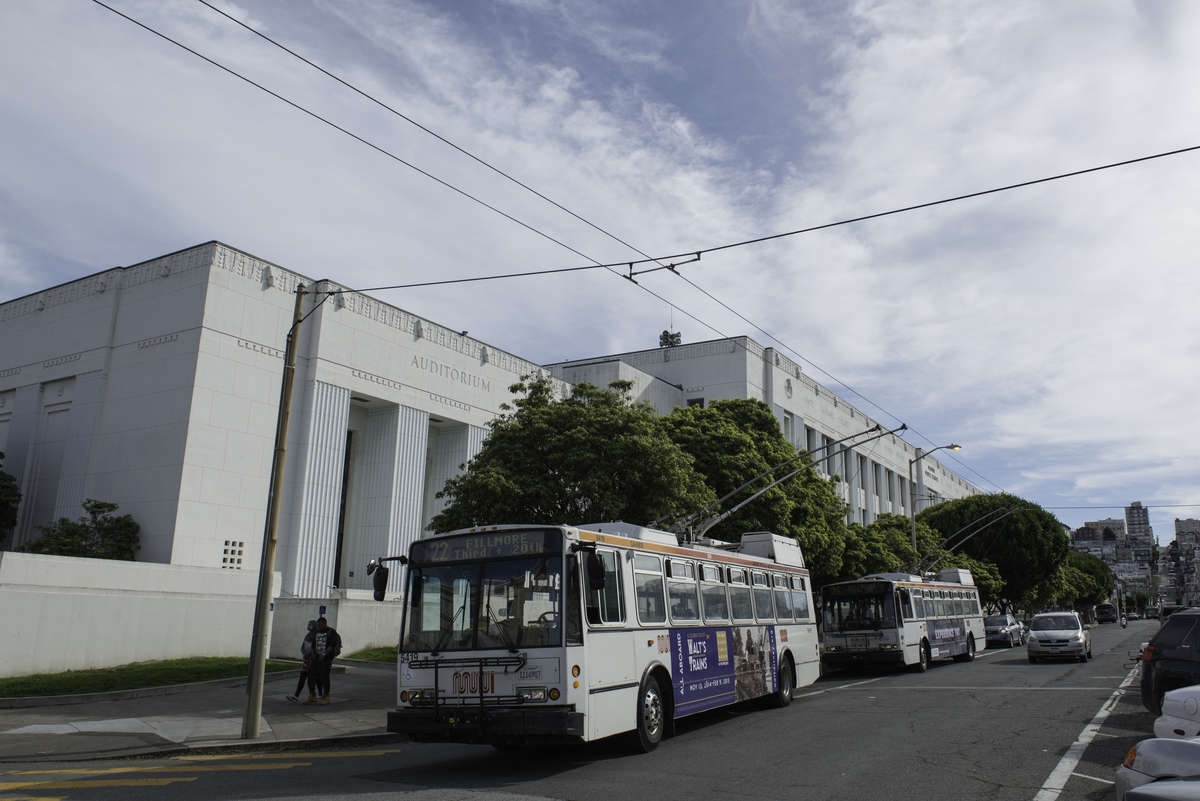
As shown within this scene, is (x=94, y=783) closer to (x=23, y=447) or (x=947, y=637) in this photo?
(x=947, y=637)

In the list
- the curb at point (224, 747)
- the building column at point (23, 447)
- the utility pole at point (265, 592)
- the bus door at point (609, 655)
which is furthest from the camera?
the building column at point (23, 447)

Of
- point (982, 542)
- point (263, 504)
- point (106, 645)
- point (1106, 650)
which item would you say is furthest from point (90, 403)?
point (982, 542)

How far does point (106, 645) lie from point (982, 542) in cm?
5319

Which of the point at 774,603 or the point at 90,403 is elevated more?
the point at 90,403

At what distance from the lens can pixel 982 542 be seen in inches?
2333

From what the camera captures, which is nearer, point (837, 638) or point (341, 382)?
point (837, 638)

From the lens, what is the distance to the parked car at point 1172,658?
39.2 ft

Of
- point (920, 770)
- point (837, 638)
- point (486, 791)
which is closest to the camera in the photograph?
point (486, 791)

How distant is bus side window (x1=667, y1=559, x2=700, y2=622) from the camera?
41.7 feet

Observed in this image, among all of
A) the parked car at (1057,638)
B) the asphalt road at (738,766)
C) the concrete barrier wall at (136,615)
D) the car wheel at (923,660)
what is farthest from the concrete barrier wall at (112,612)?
the parked car at (1057,638)

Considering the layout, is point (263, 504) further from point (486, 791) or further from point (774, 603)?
point (486, 791)

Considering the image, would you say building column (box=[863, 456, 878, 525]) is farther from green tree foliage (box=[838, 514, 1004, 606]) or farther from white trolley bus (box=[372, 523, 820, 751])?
white trolley bus (box=[372, 523, 820, 751])

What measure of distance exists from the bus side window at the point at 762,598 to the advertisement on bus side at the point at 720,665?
23 cm

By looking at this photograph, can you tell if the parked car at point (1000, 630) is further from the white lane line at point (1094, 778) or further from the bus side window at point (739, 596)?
the white lane line at point (1094, 778)
